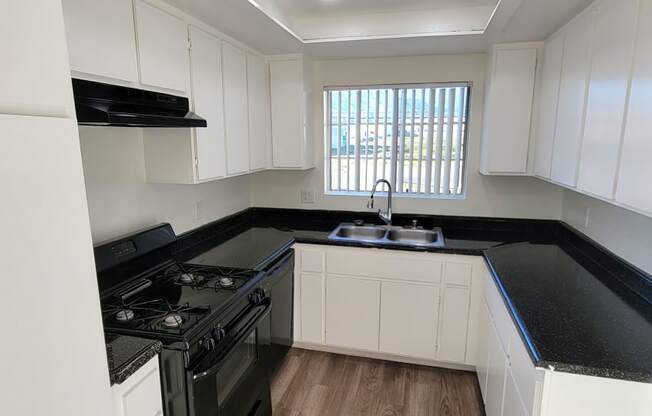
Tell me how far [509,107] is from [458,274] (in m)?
1.20

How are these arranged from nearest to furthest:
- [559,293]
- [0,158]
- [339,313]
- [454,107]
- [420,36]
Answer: [0,158], [559,293], [420,36], [339,313], [454,107]

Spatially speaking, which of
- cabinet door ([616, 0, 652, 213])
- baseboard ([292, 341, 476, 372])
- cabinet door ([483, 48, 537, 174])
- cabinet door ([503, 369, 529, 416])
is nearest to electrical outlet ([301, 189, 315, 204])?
baseboard ([292, 341, 476, 372])

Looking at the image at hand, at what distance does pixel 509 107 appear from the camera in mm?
2562

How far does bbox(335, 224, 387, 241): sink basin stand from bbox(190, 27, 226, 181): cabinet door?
3.80ft

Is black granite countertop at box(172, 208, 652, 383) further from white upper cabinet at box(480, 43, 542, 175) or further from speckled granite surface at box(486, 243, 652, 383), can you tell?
white upper cabinet at box(480, 43, 542, 175)

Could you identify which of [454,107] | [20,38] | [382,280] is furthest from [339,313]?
[20,38]

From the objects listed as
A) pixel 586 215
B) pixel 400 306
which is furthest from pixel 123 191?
pixel 586 215

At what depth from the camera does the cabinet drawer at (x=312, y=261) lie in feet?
8.89

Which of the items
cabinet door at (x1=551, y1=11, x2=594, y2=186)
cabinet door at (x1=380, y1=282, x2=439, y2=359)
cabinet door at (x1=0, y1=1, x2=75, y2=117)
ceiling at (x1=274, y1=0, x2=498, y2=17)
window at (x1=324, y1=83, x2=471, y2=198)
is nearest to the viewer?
cabinet door at (x1=0, y1=1, x2=75, y2=117)

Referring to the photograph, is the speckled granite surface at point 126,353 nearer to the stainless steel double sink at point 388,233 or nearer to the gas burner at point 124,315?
the gas burner at point 124,315

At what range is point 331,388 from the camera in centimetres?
249

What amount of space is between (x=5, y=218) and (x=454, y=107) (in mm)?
2940

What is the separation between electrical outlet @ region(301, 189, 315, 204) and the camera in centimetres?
333

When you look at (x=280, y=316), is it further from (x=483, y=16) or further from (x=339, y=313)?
(x=483, y=16)
